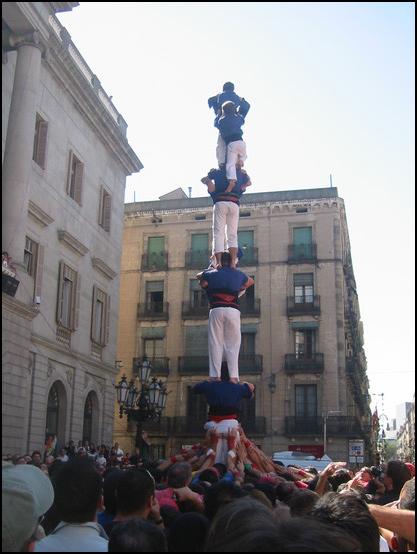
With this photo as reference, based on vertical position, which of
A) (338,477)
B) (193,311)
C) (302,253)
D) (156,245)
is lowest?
(338,477)

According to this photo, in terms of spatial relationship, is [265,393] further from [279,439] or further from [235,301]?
[235,301]

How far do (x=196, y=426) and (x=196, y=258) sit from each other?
10071 millimetres

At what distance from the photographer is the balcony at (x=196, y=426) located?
122 ft

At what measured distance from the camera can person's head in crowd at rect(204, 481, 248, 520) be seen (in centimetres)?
452

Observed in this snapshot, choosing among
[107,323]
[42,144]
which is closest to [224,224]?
[42,144]

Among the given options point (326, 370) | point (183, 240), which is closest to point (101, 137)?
point (183, 240)

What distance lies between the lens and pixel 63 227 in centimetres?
2383

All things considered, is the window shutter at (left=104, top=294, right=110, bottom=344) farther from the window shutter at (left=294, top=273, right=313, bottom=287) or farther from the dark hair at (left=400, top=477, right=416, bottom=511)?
the dark hair at (left=400, top=477, right=416, bottom=511)

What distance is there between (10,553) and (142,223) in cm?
4128

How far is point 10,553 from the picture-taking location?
2.39 metres

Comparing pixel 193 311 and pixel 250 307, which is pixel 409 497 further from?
pixel 193 311

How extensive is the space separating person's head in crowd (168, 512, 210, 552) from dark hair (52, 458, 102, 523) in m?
0.45

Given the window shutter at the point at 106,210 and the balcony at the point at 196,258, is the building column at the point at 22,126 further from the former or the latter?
the balcony at the point at 196,258

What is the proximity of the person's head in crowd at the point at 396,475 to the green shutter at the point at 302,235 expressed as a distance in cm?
3497
